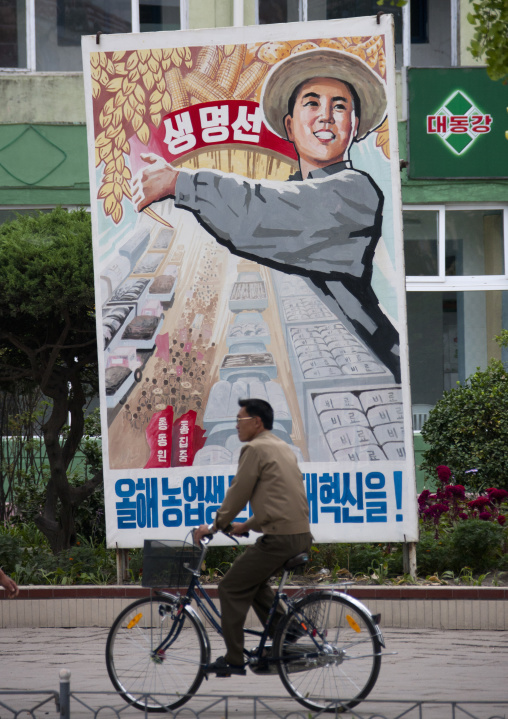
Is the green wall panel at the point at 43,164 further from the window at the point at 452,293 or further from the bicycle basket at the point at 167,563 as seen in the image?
the bicycle basket at the point at 167,563

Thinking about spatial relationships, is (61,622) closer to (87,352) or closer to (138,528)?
(138,528)

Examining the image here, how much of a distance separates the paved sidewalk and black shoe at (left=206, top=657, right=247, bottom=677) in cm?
20

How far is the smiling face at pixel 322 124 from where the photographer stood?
971cm

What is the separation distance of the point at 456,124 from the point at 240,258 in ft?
26.9

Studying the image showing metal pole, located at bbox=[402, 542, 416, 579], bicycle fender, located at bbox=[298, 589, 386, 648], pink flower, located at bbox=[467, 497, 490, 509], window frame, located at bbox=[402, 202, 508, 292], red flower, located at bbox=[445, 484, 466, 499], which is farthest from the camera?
window frame, located at bbox=[402, 202, 508, 292]

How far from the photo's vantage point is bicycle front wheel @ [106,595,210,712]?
604cm

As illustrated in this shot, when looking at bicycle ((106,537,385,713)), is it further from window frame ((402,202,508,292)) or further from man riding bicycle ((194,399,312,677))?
window frame ((402,202,508,292))

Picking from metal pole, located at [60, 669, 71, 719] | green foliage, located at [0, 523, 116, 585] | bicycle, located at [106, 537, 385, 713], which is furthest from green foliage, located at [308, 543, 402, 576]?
metal pole, located at [60, 669, 71, 719]

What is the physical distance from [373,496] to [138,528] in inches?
89.4

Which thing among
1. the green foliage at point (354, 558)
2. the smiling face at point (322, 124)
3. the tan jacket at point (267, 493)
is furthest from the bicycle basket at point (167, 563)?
the smiling face at point (322, 124)

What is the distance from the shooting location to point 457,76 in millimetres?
16609

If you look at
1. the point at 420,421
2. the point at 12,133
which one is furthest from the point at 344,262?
the point at 12,133

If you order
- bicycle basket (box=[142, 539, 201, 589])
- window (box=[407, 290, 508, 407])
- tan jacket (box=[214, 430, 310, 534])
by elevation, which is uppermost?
window (box=[407, 290, 508, 407])

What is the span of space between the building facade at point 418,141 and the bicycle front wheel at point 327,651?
11.4 metres
